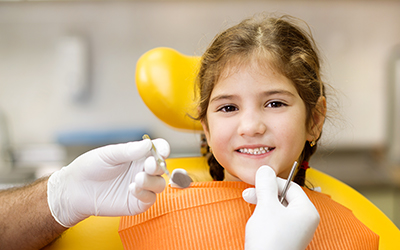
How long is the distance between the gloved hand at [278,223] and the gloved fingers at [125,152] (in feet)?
0.93

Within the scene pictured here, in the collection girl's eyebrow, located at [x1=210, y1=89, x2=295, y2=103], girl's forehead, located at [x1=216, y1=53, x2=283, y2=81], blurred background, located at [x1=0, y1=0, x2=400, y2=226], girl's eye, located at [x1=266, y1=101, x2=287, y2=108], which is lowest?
blurred background, located at [x1=0, y1=0, x2=400, y2=226]

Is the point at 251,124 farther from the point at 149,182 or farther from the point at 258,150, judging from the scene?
the point at 149,182

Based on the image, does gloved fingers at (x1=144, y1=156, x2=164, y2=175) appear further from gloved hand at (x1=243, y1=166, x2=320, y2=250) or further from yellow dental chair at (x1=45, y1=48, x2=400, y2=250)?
yellow dental chair at (x1=45, y1=48, x2=400, y2=250)

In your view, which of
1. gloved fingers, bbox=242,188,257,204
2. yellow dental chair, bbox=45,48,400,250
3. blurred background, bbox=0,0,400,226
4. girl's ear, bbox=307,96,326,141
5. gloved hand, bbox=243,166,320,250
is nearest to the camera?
gloved hand, bbox=243,166,320,250

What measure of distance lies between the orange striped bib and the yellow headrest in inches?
14.9

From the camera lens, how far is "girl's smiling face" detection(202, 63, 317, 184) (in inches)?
35.4

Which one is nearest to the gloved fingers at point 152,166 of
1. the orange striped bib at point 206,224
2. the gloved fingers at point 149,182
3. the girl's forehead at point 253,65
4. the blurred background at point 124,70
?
the gloved fingers at point 149,182

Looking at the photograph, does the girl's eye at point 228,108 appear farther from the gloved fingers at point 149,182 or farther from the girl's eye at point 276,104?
the gloved fingers at point 149,182

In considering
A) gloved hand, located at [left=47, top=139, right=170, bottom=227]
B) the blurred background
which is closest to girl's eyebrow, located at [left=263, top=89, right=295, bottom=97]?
gloved hand, located at [left=47, top=139, right=170, bottom=227]

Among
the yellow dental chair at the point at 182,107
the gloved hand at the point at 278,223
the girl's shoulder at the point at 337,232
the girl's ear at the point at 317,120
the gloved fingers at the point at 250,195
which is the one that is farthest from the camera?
the yellow dental chair at the point at 182,107

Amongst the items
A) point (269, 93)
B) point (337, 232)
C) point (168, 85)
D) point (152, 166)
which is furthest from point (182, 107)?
point (337, 232)

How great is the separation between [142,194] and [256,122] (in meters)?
0.33

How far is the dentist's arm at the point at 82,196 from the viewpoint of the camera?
0.86 meters

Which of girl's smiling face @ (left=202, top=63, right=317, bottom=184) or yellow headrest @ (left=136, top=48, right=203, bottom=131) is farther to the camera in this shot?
yellow headrest @ (left=136, top=48, right=203, bottom=131)
